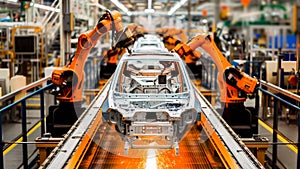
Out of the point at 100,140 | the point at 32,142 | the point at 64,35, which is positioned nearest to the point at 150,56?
the point at 100,140

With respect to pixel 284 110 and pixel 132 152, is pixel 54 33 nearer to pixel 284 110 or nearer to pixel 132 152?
pixel 284 110

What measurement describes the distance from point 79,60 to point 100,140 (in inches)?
48.1

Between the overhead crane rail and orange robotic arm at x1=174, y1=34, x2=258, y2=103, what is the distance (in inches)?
14.9

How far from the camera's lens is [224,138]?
16.2 ft

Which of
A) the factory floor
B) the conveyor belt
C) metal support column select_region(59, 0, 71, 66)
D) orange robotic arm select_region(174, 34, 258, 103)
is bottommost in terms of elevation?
the factory floor

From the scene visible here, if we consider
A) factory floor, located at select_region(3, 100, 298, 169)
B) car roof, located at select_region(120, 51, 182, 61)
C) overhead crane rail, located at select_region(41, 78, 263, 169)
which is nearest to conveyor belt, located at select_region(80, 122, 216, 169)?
overhead crane rail, located at select_region(41, 78, 263, 169)

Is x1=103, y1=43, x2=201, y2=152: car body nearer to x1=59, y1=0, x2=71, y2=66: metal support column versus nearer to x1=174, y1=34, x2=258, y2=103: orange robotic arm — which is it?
x1=174, y1=34, x2=258, y2=103: orange robotic arm

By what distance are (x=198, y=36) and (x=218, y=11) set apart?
478 cm

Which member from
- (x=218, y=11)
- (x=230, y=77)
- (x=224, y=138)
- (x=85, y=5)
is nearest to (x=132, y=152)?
(x=224, y=138)

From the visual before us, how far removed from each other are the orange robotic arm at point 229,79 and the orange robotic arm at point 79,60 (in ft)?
3.88

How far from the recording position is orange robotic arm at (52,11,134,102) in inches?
251

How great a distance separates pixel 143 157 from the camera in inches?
215

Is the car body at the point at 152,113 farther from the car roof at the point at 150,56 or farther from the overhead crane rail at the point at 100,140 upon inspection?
the overhead crane rail at the point at 100,140

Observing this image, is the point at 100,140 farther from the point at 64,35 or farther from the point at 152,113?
the point at 64,35
